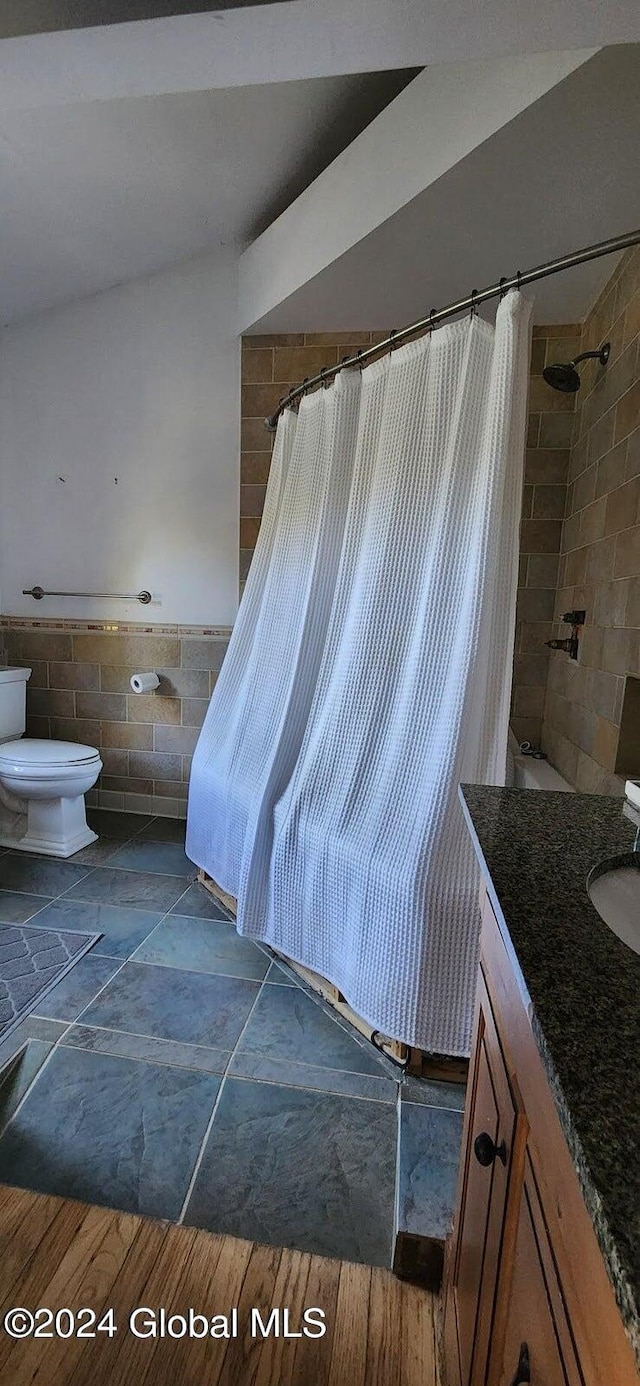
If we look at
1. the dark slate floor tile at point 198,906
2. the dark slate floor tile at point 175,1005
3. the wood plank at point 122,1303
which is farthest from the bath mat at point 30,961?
the wood plank at point 122,1303

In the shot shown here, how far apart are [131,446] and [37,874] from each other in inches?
76.4

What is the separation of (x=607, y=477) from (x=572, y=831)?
4.49 ft

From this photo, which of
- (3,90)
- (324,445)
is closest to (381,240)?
(324,445)

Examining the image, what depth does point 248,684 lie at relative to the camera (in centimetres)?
211

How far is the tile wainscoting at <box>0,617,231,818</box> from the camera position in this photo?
287 cm

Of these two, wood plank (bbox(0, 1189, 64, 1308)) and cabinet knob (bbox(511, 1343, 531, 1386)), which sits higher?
cabinet knob (bbox(511, 1343, 531, 1386))

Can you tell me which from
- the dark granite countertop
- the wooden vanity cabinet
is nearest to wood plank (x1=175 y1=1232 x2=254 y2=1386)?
the wooden vanity cabinet

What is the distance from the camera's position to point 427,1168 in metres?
1.23

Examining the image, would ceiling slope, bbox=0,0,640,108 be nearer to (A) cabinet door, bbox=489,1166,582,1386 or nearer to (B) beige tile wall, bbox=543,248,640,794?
(B) beige tile wall, bbox=543,248,640,794

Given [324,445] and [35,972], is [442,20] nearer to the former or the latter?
[324,445]

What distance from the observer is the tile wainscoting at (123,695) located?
287cm

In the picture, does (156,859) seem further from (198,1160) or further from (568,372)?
(568,372)

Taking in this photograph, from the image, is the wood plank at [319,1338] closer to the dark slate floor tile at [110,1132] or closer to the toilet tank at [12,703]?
the dark slate floor tile at [110,1132]

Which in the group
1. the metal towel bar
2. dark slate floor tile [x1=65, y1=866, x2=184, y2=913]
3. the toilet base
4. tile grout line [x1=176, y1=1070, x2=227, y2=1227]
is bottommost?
tile grout line [x1=176, y1=1070, x2=227, y2=1227]
